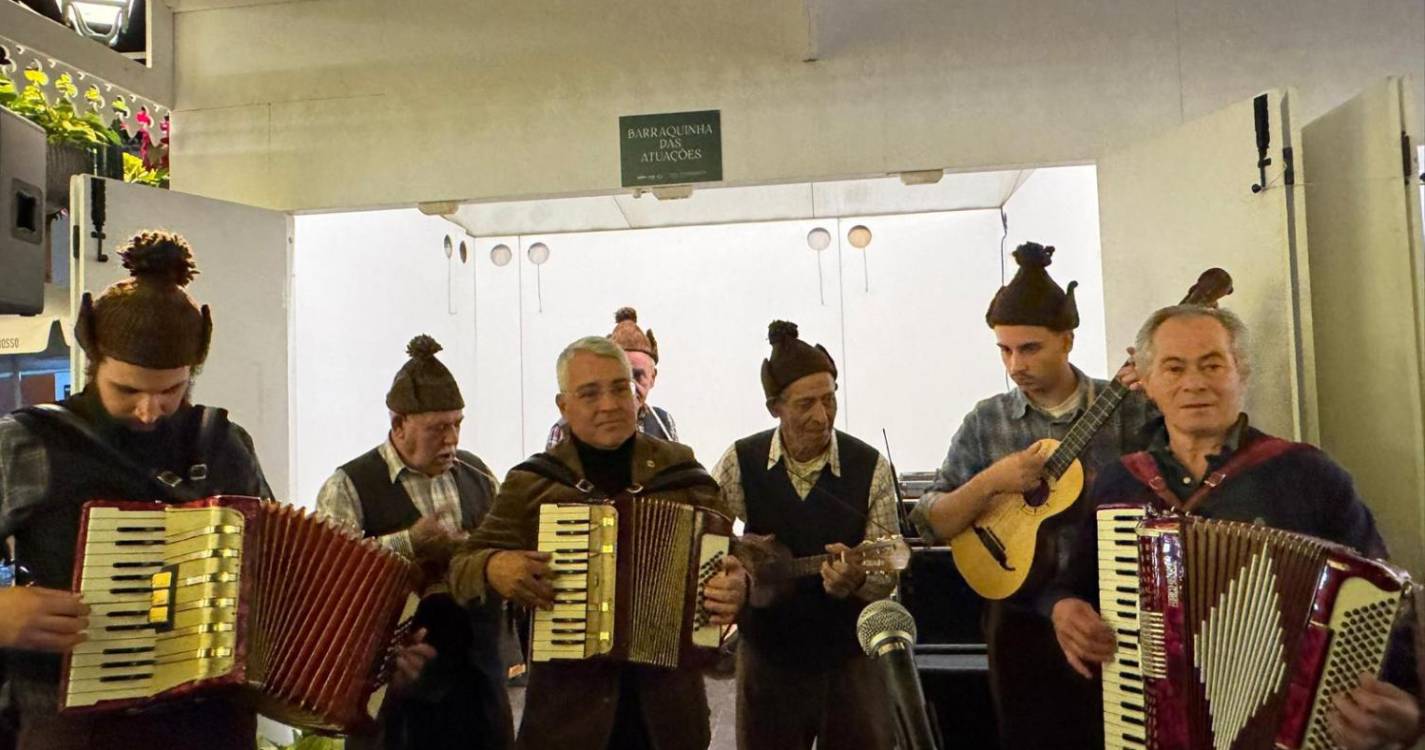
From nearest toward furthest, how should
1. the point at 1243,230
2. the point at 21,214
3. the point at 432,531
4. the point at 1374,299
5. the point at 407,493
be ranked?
the point at 21,214
the point at 432,531
the point at 407,493
the point at 1374,299
the point at 1243,230

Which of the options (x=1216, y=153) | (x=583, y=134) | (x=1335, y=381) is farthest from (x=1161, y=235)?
(x=583, y=134)

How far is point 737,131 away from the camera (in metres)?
3.70

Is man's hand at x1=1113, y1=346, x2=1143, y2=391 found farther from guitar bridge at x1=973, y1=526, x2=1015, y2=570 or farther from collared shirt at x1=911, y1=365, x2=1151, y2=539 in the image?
guitar bridge at x1=973, y1=526, x2=1015, y2=570

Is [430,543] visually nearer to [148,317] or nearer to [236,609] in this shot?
[236,609]

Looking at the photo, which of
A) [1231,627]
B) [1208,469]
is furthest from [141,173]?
[1231,627]

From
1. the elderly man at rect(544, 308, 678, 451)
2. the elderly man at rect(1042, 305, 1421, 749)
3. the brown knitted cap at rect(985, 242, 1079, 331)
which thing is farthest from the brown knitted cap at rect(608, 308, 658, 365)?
the elderly man at rect(1042, 305, 1421, 749)

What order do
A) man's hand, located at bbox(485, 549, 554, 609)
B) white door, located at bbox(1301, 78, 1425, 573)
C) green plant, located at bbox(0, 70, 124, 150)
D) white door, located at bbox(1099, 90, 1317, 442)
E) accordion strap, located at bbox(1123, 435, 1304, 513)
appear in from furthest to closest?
green plant, located at bbox(0, 70, 124, 150) < white door, located at bbox(1099, 90, 1317, 442) < white door, located at bbox(1301, 78, 1425, 573) < man's hand, located at bbox(485, 549, 554, 609) < accordion strap, located at bbox(1123, 435, 1304, 513)

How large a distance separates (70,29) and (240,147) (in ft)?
2.42

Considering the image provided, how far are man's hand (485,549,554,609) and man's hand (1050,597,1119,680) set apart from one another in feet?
3.53

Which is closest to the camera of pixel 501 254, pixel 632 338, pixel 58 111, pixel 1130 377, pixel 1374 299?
pixel 1130 377

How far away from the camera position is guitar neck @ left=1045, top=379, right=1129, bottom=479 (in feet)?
7.25

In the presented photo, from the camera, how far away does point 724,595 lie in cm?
197

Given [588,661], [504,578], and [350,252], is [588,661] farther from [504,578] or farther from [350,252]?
[350,252]

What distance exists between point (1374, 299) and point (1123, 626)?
1.69 meters
